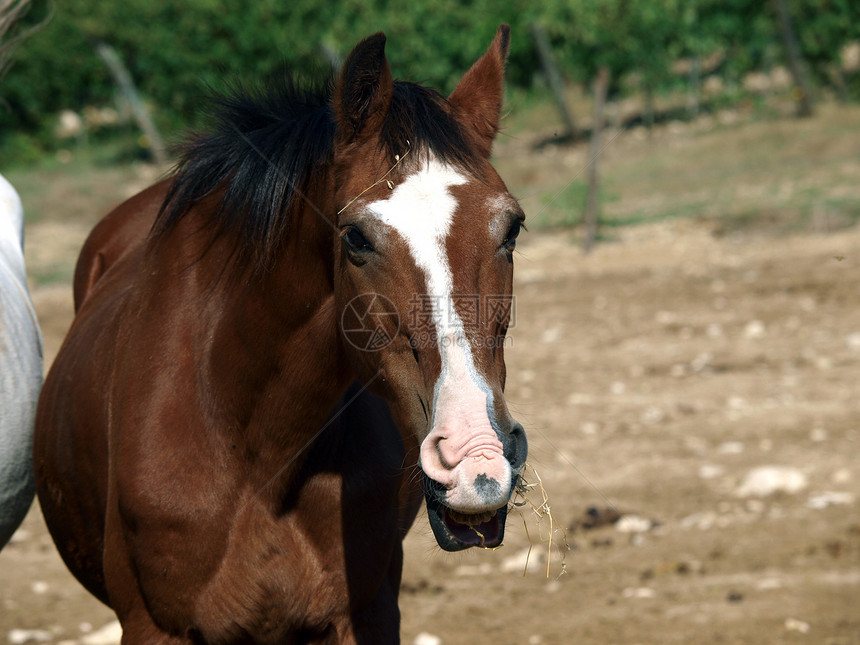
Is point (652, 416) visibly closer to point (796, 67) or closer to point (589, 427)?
point (589, 427)

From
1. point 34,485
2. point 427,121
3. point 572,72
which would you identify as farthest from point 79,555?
point 572,72

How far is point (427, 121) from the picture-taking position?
193 cm

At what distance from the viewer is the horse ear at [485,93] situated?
219 cm

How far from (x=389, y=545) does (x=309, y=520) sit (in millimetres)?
226

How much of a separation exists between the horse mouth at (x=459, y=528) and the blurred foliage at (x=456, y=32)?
2022 centimetres

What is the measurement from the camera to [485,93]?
7.41 ft

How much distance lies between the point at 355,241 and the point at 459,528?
61cm

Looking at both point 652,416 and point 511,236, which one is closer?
point 511,236

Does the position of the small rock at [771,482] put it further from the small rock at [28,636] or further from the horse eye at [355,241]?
the horse eye at [355,241]

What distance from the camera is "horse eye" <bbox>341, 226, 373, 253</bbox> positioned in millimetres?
1842

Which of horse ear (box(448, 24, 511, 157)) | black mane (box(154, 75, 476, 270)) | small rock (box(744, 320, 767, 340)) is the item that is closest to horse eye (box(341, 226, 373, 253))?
black mane (box(154, 75, 476, 270))

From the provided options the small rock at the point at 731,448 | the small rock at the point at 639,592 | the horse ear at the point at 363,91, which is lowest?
the small rock at the point at 731,448

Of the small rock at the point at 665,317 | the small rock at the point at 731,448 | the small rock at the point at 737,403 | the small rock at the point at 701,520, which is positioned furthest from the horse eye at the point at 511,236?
the small rock at the point at 665,317

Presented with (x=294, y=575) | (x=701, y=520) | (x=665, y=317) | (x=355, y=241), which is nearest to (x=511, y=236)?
(x=355, y=241)
